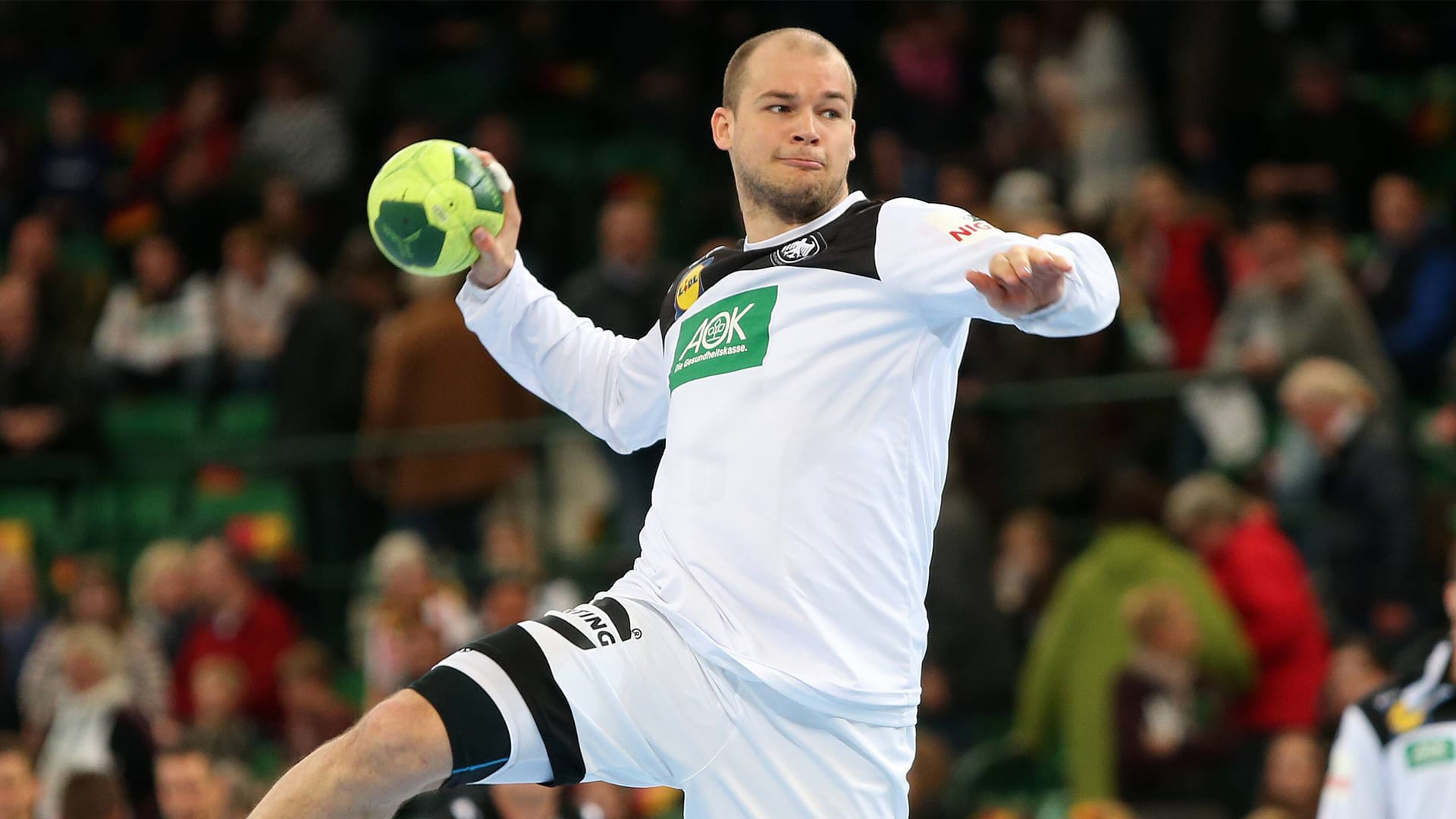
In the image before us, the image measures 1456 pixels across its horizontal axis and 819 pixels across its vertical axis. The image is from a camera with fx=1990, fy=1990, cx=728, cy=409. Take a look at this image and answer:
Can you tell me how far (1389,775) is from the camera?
685 centimetres

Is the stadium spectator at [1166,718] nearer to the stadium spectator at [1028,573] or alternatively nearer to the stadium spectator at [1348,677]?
the stadium spectator at [1348,677]

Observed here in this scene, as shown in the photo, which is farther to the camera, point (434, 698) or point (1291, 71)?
point (1291, 71)

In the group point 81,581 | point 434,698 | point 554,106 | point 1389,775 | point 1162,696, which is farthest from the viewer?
point 554,106

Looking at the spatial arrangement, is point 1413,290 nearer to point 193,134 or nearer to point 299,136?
point 299,136

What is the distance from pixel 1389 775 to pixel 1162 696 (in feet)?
11.6

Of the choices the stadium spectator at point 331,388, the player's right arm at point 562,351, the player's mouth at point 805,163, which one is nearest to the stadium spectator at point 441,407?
the stadium spectator at point 331,388

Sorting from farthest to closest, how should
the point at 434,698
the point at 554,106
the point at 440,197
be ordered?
1. the point at 554,106
2. the point at 440,197
3. the point at 434,698

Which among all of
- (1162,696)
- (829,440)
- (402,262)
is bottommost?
(1162,696)

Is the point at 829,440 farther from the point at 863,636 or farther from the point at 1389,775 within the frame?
the point at 1389,775

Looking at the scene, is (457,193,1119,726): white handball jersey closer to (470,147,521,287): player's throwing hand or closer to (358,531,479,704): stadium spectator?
(470,147,521,287): player's throwing hand

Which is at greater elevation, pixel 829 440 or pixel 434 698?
pixel 829 440

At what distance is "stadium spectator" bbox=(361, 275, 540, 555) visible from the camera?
43.3 ft

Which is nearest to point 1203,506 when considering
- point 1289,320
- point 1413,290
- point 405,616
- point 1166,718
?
point 1166,718

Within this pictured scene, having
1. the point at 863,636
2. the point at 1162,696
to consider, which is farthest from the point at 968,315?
the point at 1162,696
